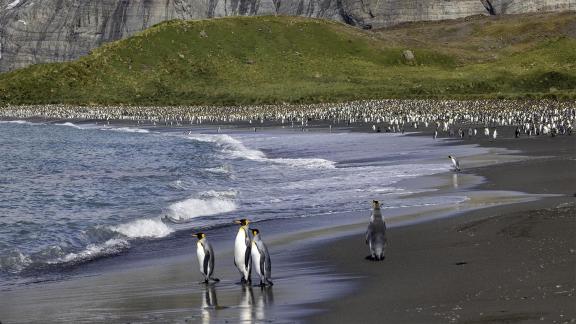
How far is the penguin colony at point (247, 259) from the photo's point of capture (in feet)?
36.9

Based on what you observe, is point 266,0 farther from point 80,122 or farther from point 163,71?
point 80,122

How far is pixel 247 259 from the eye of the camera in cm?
1152

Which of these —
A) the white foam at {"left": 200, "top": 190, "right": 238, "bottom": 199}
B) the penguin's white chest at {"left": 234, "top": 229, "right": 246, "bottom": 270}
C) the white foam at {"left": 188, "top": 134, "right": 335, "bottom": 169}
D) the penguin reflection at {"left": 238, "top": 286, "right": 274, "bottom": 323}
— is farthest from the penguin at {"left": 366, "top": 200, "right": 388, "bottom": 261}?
the white foam at {"left": 188, "top": 134, "right": 335, "bottom": 169}

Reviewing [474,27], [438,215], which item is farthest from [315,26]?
[438,215]

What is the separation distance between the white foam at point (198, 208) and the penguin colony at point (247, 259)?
7.57m

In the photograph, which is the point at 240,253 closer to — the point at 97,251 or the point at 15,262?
the point at 97,251

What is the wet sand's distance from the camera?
8.64 metres

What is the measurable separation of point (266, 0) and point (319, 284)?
168 m

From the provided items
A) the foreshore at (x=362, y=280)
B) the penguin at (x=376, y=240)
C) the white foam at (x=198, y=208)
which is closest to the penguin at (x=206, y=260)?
the foreshore at (x=362, y=280)

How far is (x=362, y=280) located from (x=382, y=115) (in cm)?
5538

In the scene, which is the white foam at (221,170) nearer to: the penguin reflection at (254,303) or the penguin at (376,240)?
the penguin at (376,240)

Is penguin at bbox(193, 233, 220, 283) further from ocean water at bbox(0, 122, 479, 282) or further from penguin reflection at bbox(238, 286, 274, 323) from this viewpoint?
ocean water at bbox(0, 122, 479, 282)

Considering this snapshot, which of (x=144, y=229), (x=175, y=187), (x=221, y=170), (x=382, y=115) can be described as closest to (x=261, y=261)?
(x=144, y=229)

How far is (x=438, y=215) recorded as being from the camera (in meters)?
16.8
